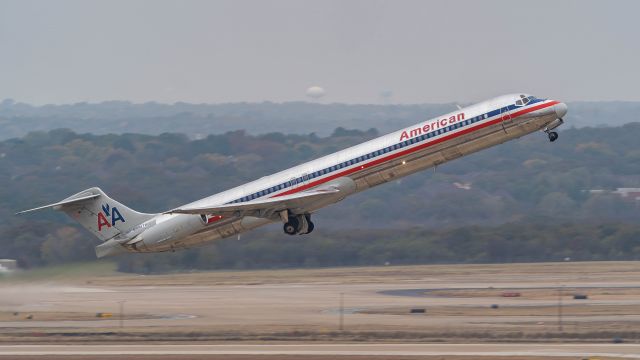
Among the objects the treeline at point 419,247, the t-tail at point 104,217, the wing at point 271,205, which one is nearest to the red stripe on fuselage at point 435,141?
the wing at point 271,205

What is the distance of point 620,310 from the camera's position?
75.1 metres

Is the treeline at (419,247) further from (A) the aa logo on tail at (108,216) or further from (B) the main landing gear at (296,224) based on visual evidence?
(B) the main landing gear at (296,224)

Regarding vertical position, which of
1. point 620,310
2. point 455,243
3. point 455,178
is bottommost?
point 620,310

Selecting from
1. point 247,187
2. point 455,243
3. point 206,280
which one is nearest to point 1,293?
point 247,187

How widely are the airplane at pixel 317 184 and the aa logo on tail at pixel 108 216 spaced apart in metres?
0.02

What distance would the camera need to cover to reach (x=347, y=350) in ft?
202

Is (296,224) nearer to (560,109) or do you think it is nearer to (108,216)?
(108,216)

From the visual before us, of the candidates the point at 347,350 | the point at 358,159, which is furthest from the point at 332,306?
the point at 347,350

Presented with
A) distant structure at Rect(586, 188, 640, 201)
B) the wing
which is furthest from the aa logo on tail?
distant structure at Rect(586, 188, 640, 201)

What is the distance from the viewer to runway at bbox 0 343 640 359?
59531 mm

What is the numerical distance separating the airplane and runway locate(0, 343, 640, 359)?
29.4ft

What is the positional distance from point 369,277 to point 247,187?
28928 mm

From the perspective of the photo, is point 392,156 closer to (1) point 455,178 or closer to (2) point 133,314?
(2) point 133,314

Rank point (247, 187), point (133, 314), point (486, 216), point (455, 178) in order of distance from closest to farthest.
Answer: point (247, 187), point (133, 314), point (486, 216), point (455, 178)
